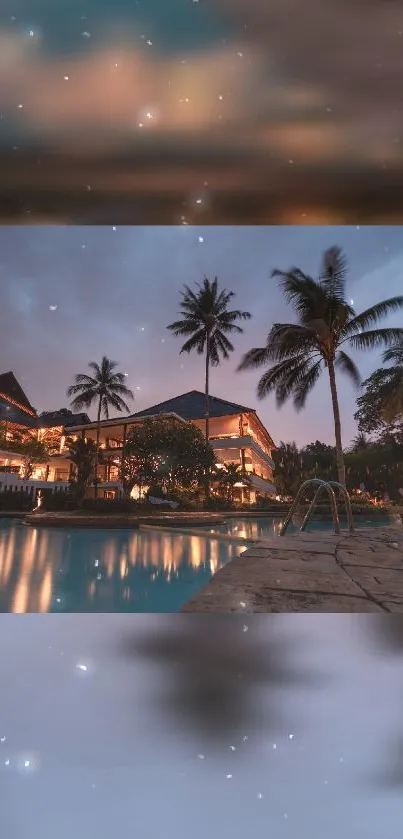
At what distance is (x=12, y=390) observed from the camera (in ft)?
18.8

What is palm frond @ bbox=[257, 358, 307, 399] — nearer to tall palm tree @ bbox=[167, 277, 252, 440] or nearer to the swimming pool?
tall palm tree @ bbox=[167, 277, 252, 440]

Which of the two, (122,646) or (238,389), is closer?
(122,646)

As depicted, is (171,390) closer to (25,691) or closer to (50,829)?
(25,691)

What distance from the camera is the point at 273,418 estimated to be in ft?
17.3

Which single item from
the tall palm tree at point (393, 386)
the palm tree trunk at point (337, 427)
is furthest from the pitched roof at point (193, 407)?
the tall palm tree at point (393, 386)

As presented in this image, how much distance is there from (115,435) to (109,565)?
1.89 m

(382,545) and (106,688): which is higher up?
(382,545)

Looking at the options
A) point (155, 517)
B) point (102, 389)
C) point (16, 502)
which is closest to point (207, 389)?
point (102, 389)

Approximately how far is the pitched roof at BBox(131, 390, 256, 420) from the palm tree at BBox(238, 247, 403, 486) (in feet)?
1.54

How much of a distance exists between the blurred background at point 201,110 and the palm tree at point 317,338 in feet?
9.76

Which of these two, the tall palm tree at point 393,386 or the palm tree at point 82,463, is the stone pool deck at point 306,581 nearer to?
the tall palm tree at point 393,386

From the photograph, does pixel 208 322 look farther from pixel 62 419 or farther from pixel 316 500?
pixel 316 500

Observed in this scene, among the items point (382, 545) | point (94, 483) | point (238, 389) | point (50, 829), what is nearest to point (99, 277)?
point (238, 389)

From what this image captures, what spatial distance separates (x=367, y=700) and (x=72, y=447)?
5.55 m
